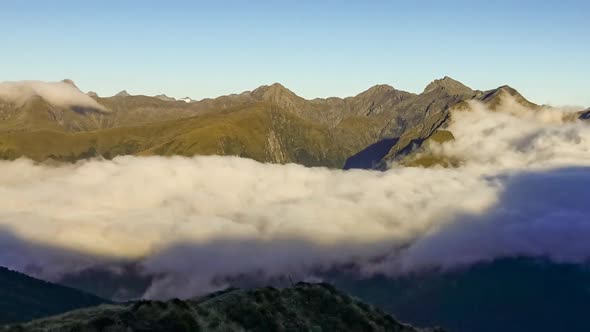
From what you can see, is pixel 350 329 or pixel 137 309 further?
pixel 350 329

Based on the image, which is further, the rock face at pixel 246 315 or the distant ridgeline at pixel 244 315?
the rock face at pixel 246 315

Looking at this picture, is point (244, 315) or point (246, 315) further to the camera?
point (244, 315)

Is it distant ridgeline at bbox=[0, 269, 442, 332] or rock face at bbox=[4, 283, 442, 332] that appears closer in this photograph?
distant ridgeline at bbox=[0, 269, 442, 332]

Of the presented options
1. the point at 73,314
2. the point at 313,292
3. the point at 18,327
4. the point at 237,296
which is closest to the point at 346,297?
the point at 313,292

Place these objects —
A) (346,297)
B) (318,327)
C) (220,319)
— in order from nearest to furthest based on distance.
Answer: (220,319)
(318,327)
(346,297)

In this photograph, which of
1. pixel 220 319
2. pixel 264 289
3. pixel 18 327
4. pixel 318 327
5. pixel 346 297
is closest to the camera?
pixel 18 327

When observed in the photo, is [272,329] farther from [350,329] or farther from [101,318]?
[101,318]

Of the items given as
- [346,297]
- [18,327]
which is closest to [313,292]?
[346,297]

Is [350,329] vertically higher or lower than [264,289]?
lower
